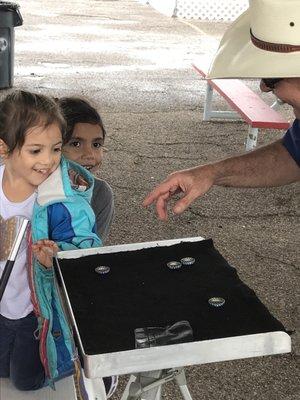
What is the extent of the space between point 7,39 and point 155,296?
22.7 feet

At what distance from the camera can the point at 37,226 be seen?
2.05 metres

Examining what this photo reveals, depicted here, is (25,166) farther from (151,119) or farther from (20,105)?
(151,119)

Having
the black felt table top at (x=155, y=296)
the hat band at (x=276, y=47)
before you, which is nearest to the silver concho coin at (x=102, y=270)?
the black felt table top at (x=155, y=296)

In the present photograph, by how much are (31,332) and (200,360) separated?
92 centimetres

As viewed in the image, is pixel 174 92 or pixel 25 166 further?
pixel 174 92

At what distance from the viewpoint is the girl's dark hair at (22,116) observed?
2.15 metres

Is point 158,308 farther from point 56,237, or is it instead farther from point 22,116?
point 22,116

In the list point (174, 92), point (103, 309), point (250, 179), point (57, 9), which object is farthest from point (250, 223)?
point (57, 9)

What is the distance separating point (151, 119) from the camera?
23.4 ft

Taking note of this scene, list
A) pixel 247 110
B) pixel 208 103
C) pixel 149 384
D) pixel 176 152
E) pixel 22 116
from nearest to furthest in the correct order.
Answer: pixel 149 384 < pixel 22 116 < pixel 247 110 < pixel 176 152 < pixel 208 103

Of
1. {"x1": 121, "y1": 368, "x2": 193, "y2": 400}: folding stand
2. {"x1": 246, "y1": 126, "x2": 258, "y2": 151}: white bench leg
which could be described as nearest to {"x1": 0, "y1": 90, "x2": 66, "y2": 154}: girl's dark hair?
{"x1": 121, "y1": 368, "x2": 193, "y2": 400}: folding stand

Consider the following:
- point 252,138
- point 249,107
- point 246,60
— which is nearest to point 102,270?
point 246,60

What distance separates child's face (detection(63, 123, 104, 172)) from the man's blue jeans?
697mm

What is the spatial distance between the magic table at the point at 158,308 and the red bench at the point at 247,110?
315cm
